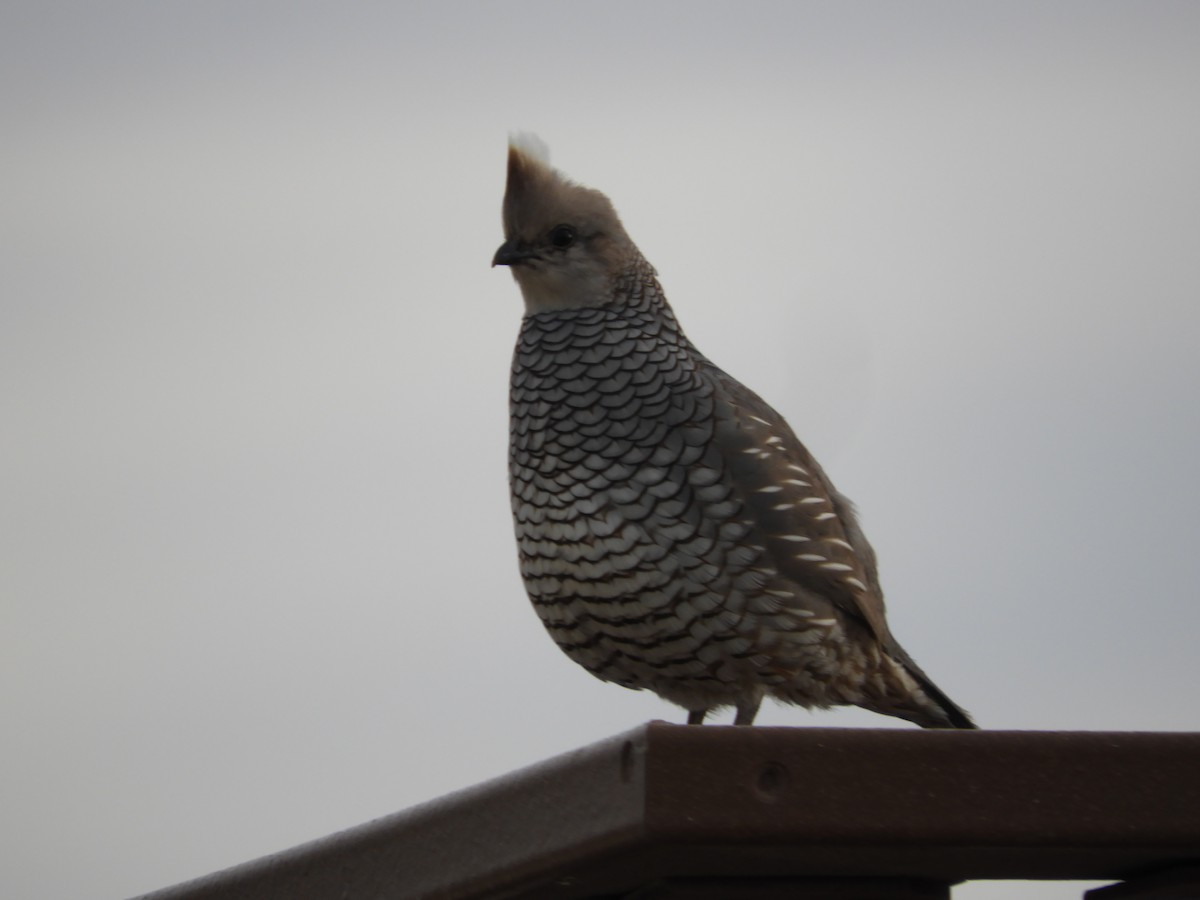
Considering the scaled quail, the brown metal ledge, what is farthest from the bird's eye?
the brown metal ledge

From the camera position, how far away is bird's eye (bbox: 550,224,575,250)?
5795 mm

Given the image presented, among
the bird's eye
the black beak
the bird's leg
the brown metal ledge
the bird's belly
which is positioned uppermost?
the bird's eye

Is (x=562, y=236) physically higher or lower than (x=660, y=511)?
higher

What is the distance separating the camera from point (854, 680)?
5.51 meters

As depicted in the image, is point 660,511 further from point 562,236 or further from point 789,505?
point 562,236

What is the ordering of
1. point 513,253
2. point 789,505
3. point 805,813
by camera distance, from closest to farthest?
point 805,813 < point 789,505 < point 513,253

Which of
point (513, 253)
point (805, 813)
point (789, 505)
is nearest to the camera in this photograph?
point (805, 813)

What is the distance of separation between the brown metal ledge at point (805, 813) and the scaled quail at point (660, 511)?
6.17 ft

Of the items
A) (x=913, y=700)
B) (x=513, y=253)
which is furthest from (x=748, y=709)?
(x=513, y=253)

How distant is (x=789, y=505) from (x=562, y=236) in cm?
122

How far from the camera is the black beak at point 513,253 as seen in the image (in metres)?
5.74

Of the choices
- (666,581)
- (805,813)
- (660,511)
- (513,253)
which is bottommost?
(805,813)

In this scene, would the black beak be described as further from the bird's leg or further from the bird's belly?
the bird's leg

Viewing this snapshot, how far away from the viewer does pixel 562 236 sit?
5820 millimetres
